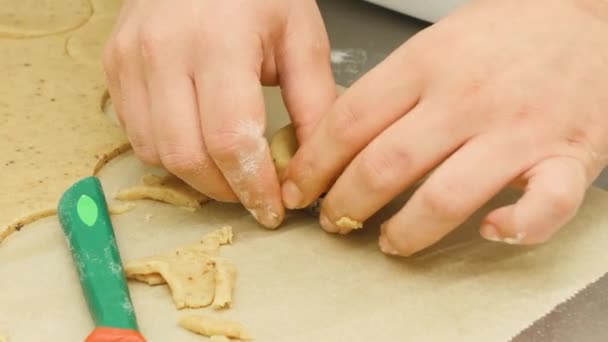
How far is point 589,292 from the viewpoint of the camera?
31.3 inches

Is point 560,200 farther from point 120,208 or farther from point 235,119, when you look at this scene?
point 120,208

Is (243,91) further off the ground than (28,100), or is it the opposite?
Answer: (243,91)

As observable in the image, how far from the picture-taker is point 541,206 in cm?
70

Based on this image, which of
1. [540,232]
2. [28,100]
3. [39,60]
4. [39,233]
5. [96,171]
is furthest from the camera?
[39,60]

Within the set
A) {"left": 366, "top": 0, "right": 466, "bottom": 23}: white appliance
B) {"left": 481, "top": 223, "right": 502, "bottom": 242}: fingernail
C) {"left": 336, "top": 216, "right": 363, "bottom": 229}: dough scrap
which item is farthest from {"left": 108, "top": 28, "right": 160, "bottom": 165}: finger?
{"left": 366, "top": 0, "right": 466, "bottom": 23}: white appliance

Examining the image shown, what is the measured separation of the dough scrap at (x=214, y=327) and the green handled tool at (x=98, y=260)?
0.05 metres

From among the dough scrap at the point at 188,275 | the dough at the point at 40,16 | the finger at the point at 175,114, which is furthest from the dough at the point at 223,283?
the dough at the point at 40,16

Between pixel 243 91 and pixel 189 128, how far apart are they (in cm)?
7

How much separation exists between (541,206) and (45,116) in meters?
0.63

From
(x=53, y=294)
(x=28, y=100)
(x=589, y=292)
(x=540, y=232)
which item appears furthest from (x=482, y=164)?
(x=28, y=100)

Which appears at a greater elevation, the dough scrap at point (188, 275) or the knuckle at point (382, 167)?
the knuckle at point (382, 167)

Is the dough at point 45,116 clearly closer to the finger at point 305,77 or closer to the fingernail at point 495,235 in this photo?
the finger at point 305,77

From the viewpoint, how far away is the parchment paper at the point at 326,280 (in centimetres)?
72

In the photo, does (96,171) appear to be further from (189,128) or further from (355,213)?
(355,213)
